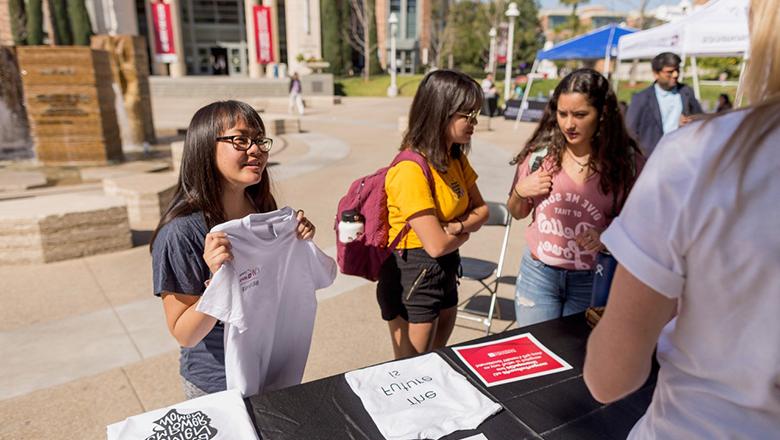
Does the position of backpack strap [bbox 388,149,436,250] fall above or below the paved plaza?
above

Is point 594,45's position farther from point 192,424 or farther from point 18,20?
point 18,20

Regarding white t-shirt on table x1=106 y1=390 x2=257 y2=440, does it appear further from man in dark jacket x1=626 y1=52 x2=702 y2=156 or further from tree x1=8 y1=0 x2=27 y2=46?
tree x1=8 y1=0 x2=27 y2=46

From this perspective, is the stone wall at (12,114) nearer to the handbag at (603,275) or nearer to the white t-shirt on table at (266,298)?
the white t-shirt on table at (266,298)

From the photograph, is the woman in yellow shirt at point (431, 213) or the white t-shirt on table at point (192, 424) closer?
the white t-shirt on table at point (192, 424)

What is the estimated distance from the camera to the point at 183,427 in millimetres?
1439

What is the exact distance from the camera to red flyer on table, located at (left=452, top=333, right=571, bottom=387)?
5.74 feet

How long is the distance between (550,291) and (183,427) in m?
1.83

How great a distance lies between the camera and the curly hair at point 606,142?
2.44 m

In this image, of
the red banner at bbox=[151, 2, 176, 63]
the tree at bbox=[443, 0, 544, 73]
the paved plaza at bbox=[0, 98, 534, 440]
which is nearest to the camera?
the paved plaza at bbox=[0, 98, 534, 440]

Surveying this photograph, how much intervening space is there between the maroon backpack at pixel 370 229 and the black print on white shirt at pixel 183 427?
116 cm

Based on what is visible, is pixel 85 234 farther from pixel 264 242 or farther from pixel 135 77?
pixel 135 77

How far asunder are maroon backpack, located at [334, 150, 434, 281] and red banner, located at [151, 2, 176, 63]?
37704mm

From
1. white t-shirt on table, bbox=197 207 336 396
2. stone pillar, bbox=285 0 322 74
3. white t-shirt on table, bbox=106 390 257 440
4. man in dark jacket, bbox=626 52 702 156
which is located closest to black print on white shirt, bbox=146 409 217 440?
white t-shirt on table, bbox=106 390 257 440

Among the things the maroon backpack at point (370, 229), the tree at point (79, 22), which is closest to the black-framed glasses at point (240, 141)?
the maroon backpack at point (370, 229)
